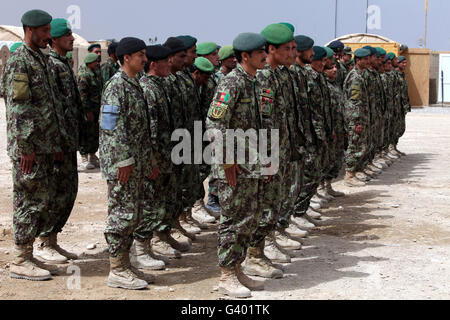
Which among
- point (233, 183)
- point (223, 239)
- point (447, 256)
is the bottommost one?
point (447, 256)

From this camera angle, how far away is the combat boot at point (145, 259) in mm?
5926

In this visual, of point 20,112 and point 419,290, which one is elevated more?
point 20,112

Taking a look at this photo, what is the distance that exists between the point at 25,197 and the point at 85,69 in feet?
17.4

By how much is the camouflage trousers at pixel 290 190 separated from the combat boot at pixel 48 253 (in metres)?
2.14

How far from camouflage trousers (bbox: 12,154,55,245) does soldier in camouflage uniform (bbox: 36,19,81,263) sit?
1.17 feet

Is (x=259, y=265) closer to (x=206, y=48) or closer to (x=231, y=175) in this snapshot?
(x=231, y=175)

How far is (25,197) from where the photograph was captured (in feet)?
18.2

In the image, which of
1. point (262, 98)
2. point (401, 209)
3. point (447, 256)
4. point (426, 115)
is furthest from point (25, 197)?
point (426, 115)

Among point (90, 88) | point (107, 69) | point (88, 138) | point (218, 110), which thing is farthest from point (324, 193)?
point (218, 110)

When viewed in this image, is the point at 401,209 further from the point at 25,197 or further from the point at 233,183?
the point at 25,197

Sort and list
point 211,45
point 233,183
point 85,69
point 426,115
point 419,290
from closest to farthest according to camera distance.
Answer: point 233,183, point 419,290, point 211,45, point 85,69, point 426,115

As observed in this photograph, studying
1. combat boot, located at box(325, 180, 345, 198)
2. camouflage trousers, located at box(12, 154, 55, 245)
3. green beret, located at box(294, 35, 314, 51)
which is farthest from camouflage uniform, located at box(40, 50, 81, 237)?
combat boot, located at box(325, 180, 345, 198)

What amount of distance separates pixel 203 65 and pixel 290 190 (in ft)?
6.32

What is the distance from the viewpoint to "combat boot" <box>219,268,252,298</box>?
200 inches
